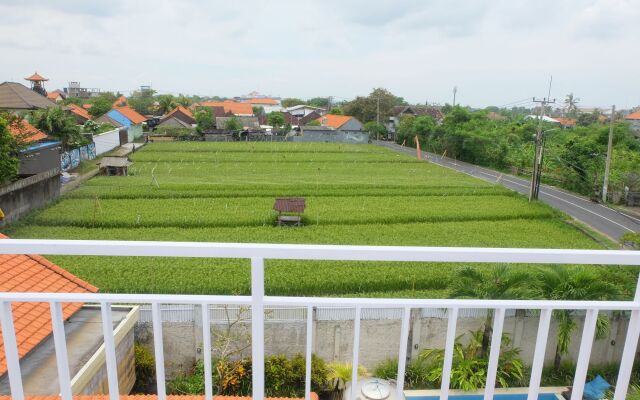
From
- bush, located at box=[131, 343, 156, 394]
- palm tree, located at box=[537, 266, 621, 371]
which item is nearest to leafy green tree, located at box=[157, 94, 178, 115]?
bush, located at box=[131, 343, 156, 394]

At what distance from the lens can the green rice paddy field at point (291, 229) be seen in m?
10.5

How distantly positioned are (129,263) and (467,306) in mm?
11086

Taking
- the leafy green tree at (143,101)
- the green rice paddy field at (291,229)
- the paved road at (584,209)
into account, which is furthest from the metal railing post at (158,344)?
the leafy green tree at (143,101)

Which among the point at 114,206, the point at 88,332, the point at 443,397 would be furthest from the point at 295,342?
the point at 114,206

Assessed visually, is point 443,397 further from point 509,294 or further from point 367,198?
point 367,198

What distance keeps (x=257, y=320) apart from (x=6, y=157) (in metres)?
16.3

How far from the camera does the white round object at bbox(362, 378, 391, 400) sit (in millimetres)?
4057

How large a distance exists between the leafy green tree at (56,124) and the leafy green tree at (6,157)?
10.0 meters

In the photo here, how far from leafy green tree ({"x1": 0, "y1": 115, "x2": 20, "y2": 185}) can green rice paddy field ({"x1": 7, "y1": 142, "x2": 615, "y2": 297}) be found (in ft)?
5.18

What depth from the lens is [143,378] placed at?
670 cm

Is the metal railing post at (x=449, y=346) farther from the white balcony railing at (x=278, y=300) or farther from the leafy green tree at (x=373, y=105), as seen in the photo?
the leafy green tree at (x=373, y=105)

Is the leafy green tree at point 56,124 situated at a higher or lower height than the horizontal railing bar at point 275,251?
lower

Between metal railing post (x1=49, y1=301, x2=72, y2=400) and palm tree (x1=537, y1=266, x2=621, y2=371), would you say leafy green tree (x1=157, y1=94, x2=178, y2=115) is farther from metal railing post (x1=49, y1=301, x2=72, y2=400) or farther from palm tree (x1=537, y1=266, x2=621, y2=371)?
metal railing post (x1=49, y1=301, x2=72, y2=400)

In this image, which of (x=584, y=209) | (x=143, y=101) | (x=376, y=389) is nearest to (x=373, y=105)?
(x=143, y=101)
